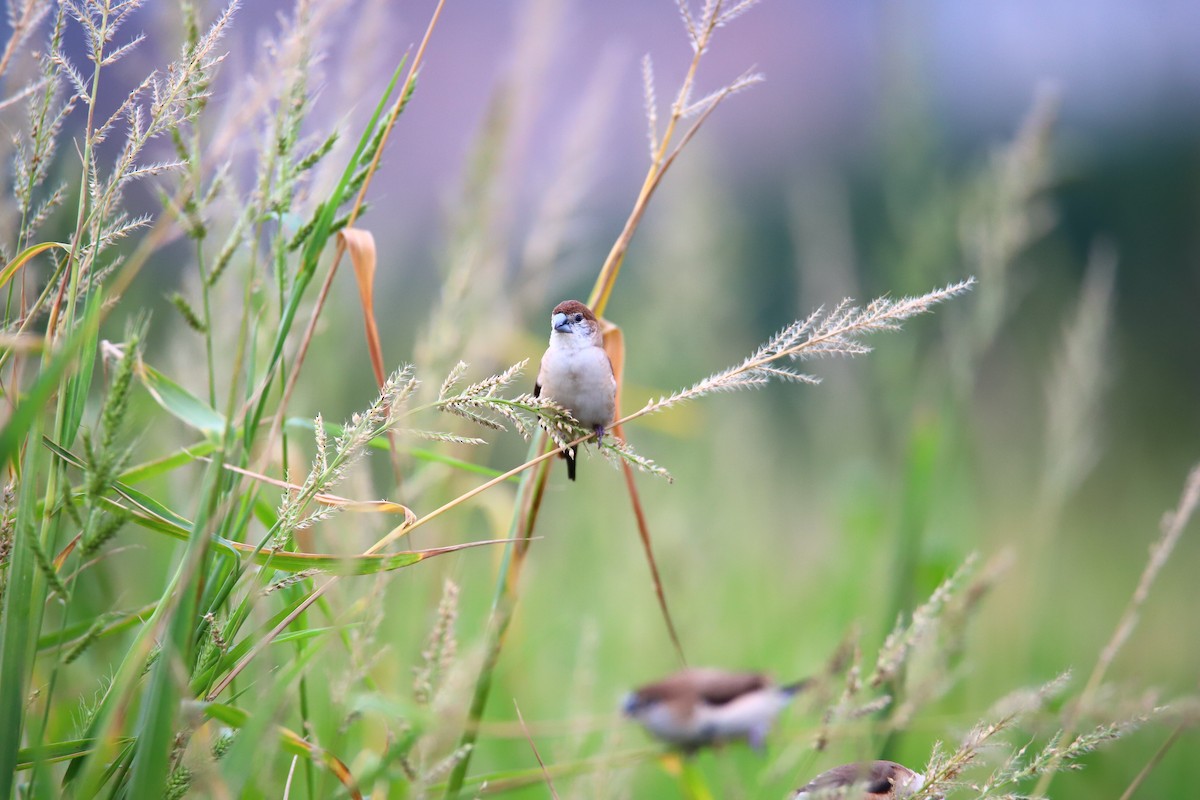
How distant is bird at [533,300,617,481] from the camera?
2002mm

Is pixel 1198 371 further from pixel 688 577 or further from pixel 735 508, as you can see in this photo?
pixel 688 577

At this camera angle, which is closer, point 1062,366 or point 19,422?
point 19,422

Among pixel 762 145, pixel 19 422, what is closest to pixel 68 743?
pixel 19 422

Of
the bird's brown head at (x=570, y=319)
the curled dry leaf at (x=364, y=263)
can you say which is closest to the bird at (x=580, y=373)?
the bird's brown head at (x=570, y=319)

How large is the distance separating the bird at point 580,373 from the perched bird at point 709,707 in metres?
0.79

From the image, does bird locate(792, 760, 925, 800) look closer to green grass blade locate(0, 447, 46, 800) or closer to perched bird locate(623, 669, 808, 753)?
perched bird locate(623, 669, 808, 753)

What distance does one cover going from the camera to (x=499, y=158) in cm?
269

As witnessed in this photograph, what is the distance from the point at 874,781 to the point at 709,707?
1154 mm

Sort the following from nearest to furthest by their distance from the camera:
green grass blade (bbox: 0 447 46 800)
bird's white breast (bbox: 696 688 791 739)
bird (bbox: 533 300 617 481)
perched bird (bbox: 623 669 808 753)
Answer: green grass blade (bbox: 0 447 46 800), bird (bbox: 533 300 617 481), perched bird (bbox: 623 669 808 753), bird's white breast (bbox: 696 688 791 739)

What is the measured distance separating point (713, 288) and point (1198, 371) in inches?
178

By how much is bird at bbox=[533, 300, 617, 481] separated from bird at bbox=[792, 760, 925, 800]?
828 millimetres

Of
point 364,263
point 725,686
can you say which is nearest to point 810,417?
point 725,686

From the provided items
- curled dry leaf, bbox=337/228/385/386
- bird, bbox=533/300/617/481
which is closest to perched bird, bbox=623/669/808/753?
bird, bbox=533/300/617/481

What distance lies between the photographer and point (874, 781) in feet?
4.77
